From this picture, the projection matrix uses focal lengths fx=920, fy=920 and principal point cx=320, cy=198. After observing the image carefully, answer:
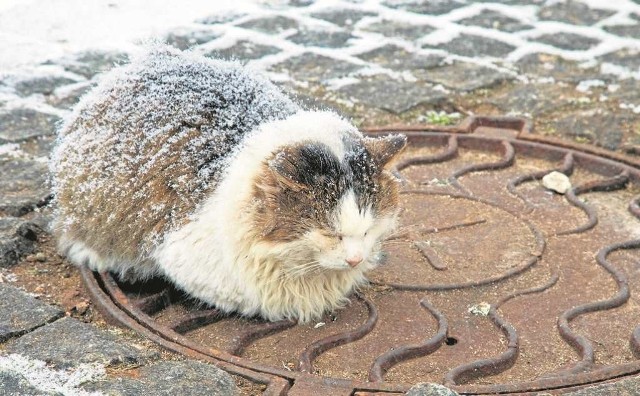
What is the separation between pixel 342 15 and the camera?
6703 millimetres

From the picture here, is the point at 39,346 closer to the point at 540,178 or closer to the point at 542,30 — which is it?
the point at 540,178

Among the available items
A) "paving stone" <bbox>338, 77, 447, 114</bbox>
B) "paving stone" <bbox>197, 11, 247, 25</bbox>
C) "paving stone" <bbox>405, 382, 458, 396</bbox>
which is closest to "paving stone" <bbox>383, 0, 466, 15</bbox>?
"paving stone" <bbox>197, 11, 247, 25</bbox>

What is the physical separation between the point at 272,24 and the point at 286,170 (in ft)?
12.0

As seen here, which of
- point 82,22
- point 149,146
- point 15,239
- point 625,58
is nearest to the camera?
point 149,146

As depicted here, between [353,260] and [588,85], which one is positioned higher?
[353,260]

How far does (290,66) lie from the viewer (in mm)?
5836

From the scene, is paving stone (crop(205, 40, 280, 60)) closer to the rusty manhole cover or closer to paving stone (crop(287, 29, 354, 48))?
paving stone (crop(287, 29, 354, 48))

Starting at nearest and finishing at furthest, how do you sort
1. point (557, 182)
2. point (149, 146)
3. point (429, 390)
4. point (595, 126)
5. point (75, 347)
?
point (429, 390)
point (75, 347)
point (149, 146)
point (557, 182)
point (595, 126)

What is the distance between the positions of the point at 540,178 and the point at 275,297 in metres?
1.70

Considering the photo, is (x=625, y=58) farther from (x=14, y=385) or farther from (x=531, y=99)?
(x=14, y=385)

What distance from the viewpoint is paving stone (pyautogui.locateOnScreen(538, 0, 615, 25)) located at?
21.1ft

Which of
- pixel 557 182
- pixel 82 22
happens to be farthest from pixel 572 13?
pixel 82 22

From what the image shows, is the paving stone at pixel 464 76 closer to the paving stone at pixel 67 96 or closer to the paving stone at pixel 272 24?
the paving stone at pixel 272 24

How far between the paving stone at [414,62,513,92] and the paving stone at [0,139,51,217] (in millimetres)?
2334
